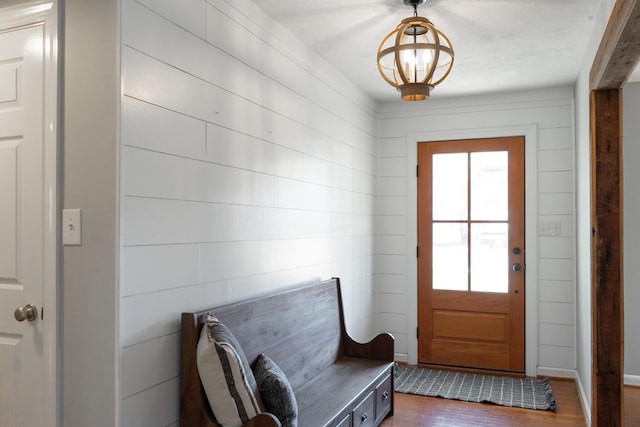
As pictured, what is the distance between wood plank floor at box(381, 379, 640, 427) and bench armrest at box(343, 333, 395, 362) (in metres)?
0.43

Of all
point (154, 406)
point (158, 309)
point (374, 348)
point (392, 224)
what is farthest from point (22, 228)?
point (392, 224)

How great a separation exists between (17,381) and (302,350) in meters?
1.40

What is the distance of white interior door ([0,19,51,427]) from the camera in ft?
6.70

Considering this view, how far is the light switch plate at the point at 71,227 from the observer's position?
1961 mm

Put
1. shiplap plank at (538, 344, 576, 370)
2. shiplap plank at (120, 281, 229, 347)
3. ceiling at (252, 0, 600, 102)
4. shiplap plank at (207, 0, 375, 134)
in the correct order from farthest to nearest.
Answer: shiplap plank at (538, 344, 576, 370)
ceiling at (252, 0, 600, 102)
shiplap plank at (207, 0, 375, 134)
shiplap plank at (120, 281, 229, 347)

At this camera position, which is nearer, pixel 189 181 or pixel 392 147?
pixel 189 181

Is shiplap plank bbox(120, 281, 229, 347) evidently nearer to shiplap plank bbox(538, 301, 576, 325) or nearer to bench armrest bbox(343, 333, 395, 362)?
bench armrest bbox(343, 333, 395, 362)

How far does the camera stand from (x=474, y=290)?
4.69 m

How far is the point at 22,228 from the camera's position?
2.09 m

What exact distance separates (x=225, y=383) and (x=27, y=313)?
80 cm

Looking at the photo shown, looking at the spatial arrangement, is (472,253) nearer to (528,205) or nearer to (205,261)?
(528,205)

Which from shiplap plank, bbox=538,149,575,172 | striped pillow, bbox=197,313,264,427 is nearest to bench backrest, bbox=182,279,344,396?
striped pillow, bbox=197,313,264,427

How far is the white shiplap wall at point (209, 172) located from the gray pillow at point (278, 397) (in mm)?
371

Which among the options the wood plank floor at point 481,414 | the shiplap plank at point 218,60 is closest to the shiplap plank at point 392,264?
the wood plank floor at point 481,414
